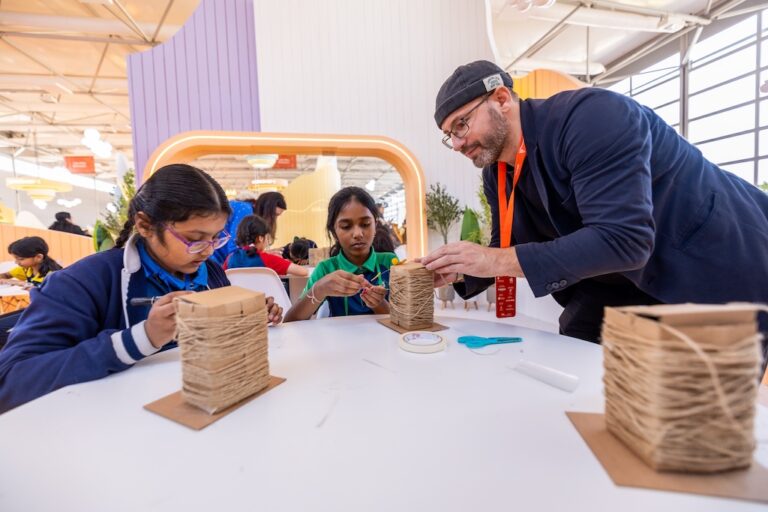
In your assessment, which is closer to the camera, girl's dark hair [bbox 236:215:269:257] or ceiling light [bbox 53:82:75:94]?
girl's dark hair [bbox 236:215:269:257]

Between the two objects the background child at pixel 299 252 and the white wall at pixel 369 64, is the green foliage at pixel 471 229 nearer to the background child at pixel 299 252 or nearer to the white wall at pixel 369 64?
the white wall at pixel 369 64

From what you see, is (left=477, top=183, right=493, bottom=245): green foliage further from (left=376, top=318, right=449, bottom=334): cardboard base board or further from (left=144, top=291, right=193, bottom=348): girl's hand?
(left=144, top=291, right=193, bottom=348): girl's hand

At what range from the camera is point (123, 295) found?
1103 mm

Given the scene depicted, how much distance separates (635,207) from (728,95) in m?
8.24

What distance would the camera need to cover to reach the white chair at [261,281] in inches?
86.9

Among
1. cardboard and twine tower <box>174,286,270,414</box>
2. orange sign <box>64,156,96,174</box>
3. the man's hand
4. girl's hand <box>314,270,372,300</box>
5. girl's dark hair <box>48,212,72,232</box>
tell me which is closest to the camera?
cardboard and twine tower <box>174,286,270,414</box>

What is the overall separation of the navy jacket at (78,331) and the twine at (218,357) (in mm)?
290

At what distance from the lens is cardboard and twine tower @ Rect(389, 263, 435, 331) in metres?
1.21

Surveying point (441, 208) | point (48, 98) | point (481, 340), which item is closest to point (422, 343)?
point (481, 340)

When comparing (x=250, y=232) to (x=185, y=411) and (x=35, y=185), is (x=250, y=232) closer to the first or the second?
(x=185, y=411)

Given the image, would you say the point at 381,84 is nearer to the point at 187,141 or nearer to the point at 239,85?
the point at 239,85

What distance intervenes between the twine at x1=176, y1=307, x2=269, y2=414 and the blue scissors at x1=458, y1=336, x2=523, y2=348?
0.59 metres

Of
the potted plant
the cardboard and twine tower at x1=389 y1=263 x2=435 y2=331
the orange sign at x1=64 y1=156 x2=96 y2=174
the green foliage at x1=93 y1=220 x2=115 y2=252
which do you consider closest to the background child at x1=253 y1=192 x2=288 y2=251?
the potted plant

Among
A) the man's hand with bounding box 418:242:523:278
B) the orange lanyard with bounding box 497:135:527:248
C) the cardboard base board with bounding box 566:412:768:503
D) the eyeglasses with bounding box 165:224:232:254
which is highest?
the orange lanyard with bounding box 497:135:527:248
